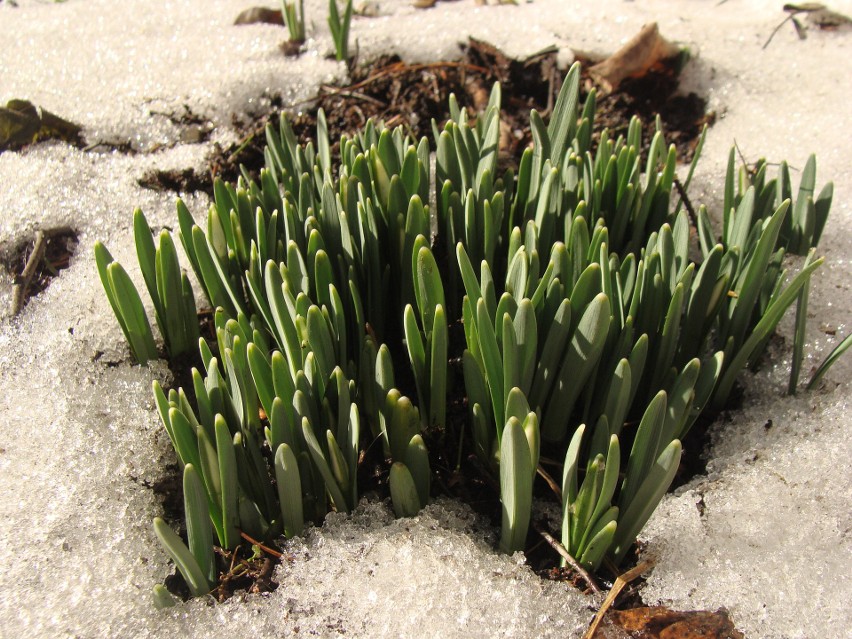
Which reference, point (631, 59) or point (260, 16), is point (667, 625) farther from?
point (260, 16)

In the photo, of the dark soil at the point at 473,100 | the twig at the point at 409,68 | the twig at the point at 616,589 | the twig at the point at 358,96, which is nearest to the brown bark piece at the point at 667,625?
the twig at the point at 616,589

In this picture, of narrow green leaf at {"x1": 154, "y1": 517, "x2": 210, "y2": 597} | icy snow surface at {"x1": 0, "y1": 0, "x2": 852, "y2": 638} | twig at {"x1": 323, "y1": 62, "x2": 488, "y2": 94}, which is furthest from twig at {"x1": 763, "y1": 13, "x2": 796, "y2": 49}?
narrow green leaf at {"x1": 154, "y1": 517, "x2": 210, "y2": 597}

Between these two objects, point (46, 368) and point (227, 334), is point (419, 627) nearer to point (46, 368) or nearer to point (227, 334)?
point (227, 334)

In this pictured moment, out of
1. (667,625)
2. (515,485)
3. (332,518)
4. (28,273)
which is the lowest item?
(667,625)

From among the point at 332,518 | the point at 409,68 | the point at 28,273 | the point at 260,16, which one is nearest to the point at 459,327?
the point at 332,518

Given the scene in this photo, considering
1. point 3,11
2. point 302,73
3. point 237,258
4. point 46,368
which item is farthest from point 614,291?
point 3,11

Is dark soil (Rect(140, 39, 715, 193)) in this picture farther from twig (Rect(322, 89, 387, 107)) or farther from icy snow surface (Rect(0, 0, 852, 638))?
icy snow surface (Rect(0, 0, 852, 638))
